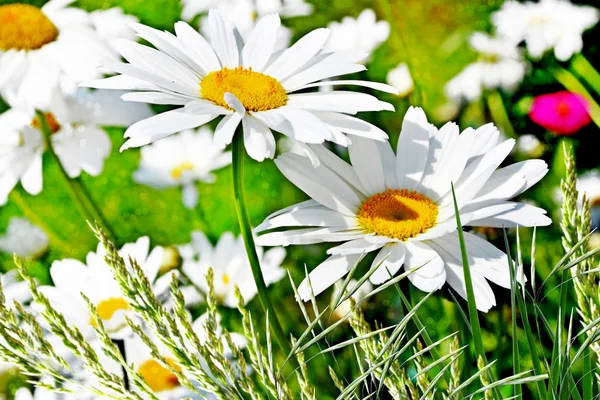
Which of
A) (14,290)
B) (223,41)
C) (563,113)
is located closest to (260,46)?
(223,41)

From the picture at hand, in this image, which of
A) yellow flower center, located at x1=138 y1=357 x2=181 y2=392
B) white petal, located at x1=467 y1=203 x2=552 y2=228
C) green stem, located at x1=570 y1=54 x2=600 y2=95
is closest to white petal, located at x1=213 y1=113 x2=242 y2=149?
white petal, located at x1=467 y1=203 x2=552 y2=228

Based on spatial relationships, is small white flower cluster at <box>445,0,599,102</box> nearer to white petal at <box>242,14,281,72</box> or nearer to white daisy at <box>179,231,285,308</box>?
white daisy at <box>179,231,285,308</box>

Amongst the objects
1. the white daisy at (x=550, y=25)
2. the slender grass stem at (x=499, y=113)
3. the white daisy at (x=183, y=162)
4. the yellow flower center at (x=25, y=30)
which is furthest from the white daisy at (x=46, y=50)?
the white daisy at (x=550, y=25)

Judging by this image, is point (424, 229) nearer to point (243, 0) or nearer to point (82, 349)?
point (82, 349)

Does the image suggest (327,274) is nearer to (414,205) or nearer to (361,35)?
(414,205)

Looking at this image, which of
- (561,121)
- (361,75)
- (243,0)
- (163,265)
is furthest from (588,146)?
(163,265)

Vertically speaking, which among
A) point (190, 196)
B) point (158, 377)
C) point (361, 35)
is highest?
point (361, 35)

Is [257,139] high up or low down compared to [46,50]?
down
